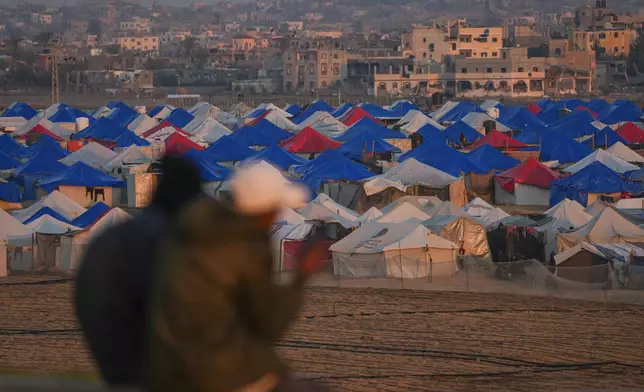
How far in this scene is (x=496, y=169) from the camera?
71.9 ft

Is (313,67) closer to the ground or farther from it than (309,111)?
farther from it

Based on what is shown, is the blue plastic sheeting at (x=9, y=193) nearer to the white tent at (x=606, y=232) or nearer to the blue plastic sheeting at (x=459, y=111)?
the white tent at (x=606, y=232)

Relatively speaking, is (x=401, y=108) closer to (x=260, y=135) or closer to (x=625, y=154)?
(x=260, y=135)

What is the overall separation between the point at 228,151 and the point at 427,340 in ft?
49.2

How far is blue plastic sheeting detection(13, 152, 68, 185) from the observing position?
845 inches

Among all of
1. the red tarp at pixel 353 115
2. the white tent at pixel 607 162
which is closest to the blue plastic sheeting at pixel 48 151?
the white tent at pixel 607 162

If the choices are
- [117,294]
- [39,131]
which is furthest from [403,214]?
[39,131]

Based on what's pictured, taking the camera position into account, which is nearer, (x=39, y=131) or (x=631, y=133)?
(x=631, y=133)

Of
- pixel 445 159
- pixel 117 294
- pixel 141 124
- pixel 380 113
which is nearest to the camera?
pixel 117 294

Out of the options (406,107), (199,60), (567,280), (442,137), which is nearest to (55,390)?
(567,280)

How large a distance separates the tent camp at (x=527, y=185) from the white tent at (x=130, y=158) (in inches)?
230

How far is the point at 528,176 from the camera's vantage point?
2020 centimetres

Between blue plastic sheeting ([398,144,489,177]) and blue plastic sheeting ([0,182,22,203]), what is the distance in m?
6.26

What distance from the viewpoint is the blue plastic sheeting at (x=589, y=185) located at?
1862 cm
